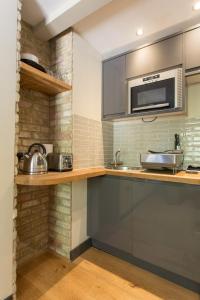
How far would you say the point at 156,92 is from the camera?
5.82 ft

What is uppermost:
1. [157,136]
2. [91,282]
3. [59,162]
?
[157,136]

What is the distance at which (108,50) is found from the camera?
205 centimetres

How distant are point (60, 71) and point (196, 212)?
1786mm

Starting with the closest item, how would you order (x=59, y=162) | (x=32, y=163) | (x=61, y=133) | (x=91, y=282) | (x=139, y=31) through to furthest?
(x=32, y=163)
(x=91, y=282)
(x=59, y=162)
(x=139, y=31)
(x=61, y=133)

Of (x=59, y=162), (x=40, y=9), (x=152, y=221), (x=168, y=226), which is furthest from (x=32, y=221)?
(x=40, y=9)

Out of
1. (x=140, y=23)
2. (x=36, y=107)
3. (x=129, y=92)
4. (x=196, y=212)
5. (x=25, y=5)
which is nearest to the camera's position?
(x=196, y=212)

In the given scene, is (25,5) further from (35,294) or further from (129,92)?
(35,294)

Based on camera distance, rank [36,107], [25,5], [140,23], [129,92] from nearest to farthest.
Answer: [25,5]
[140,23]
[36,107]
[129,92]

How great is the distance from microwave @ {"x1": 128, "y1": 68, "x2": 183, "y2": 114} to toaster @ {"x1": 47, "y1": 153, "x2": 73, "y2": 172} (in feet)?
2.88

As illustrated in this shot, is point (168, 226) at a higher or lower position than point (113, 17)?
lower

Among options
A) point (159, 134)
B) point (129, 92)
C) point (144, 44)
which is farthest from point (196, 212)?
point (144, 44)

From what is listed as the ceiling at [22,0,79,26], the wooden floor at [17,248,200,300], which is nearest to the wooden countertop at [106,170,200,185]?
the wooden floor at [17,248,200,300]

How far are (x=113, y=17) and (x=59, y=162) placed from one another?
1385 mm

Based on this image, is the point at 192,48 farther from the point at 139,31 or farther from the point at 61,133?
the point at 61,133
